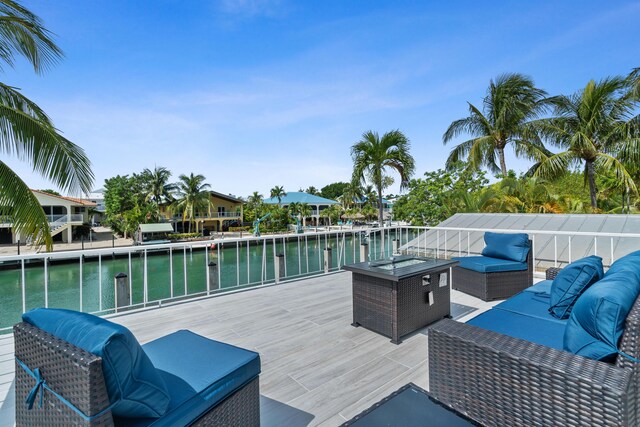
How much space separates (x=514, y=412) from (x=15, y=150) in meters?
5.43

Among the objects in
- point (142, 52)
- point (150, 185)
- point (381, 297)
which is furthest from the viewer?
point (150, 185)

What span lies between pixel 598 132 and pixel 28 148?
1519 cm

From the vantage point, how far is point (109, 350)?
93 cm

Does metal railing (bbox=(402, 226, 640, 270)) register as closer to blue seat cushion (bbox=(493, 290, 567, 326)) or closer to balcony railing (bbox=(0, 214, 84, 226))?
blue seat cushion (bbox=(493, 290, 567, 326))

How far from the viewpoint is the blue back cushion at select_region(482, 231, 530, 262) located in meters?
3.70

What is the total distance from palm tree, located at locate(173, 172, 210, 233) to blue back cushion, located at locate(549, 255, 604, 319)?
3270 centimetres

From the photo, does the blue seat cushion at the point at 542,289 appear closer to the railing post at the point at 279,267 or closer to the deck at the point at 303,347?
the deck at the point at 303,347

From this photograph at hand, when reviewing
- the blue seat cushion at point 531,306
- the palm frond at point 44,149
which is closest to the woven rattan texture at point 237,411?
the blue seat cushion at point 531,306

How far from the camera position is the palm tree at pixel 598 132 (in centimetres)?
1020

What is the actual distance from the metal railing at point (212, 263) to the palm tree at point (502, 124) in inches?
190

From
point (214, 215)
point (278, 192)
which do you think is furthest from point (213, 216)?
point (278, 192)

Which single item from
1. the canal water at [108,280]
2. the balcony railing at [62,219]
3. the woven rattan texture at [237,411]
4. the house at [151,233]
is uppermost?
the balcony railing at [62,219]

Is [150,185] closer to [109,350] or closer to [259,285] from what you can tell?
[259,285]

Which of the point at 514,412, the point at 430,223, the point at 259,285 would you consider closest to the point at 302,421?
the point at 514,412
